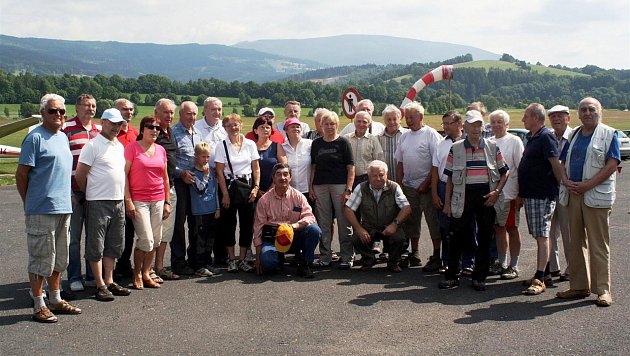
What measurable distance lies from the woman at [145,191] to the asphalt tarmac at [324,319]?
351 millimetres

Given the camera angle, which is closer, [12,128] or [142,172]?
[142,172]

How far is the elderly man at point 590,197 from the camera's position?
5957 mm

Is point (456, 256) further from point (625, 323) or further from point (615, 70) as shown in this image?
point (615, 70)

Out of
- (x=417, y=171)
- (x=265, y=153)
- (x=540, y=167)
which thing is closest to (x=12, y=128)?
(x=265, y=153)

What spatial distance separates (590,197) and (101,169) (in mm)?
4878

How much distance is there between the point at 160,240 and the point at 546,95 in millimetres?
111306

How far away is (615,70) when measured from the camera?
146125 millimetres

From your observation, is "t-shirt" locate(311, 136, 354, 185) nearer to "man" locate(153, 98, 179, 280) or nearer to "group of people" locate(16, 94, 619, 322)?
"group of people" locate(16, 94, 619, 322)

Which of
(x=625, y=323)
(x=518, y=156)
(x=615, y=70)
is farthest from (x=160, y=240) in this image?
(x=615, y=70)

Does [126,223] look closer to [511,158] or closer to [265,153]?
[265,153]

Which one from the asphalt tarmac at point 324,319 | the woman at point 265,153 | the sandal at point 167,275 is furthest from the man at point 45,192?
the woman at point 265,153

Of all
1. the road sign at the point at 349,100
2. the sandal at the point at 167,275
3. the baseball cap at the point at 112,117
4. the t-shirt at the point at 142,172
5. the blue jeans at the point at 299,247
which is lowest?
the sandal at the point at 167,275

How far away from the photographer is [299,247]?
23.9ft

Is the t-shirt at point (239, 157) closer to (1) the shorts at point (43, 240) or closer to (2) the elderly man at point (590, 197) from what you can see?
(1) the shorts at point (43, 240)
